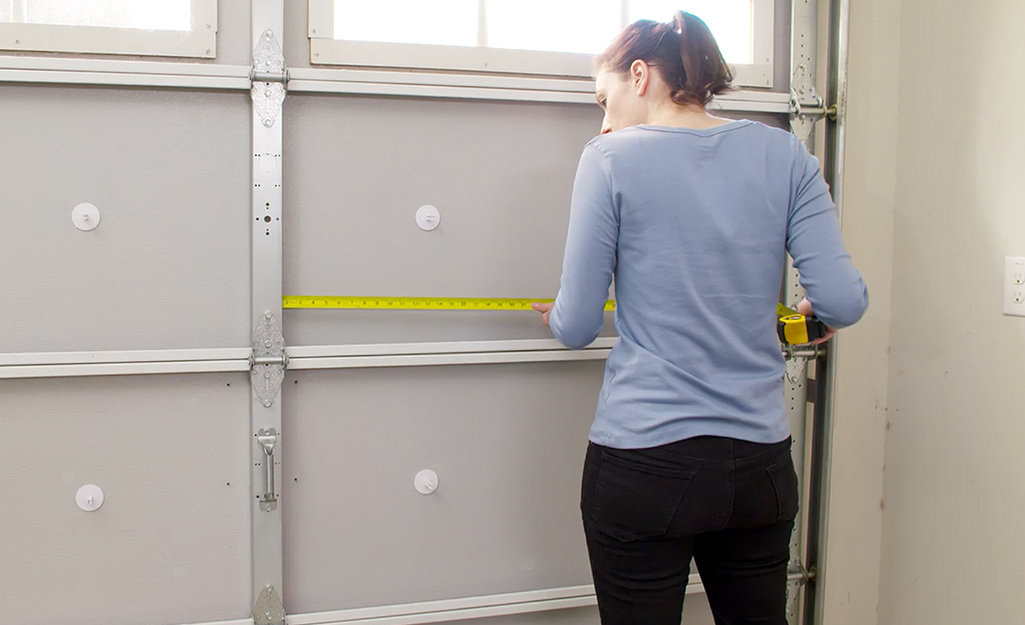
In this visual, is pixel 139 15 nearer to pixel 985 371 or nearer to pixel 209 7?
pixel 209 7

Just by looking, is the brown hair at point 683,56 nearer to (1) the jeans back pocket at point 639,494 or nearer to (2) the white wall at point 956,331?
(1) the jeans back pocket at point 639,494

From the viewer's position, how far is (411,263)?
1.81 m

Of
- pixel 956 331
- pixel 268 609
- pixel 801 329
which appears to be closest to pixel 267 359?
pixel 268 609

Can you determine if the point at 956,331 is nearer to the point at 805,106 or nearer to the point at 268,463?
the point at 805,106

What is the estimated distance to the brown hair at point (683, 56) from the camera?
4.13ft

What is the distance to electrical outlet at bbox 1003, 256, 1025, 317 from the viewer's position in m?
1.57

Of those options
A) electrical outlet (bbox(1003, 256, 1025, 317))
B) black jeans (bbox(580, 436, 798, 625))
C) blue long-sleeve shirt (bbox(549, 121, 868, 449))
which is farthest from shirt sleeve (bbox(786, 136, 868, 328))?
electrical outlet (bbox(1003, 256, 1025, 317))

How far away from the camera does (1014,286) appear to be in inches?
62.3

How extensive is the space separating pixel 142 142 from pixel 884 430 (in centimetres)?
203

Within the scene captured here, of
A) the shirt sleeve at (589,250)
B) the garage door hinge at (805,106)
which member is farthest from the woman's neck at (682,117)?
the garage door hinge at (805,106)

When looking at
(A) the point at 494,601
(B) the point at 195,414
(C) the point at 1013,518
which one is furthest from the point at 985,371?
(B) the point at 195,414

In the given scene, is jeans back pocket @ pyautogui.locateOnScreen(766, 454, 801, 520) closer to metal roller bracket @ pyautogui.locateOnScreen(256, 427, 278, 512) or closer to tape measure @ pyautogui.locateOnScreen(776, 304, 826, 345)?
tape measure @ pyautogui.locateOnScreen(776, 304, 826, 345)

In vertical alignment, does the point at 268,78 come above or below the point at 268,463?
above

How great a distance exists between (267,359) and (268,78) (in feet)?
2.12
